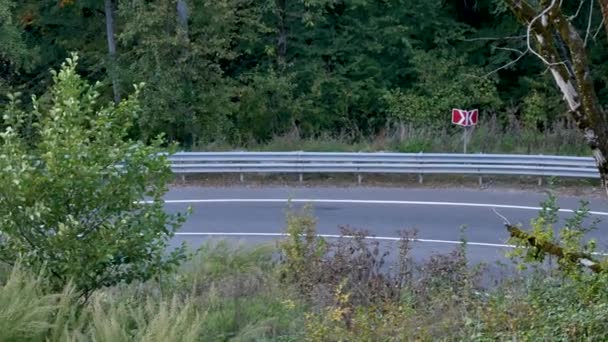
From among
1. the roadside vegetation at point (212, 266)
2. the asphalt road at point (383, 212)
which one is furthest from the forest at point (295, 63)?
the roadside vegetation at point (212, 266)

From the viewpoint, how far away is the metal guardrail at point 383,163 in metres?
18.3

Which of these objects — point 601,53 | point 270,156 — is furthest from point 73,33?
point 601,53

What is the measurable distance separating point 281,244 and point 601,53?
1966 centimetres

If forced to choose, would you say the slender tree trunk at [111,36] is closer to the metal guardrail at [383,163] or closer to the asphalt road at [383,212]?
the metal guardrail at [383,163]

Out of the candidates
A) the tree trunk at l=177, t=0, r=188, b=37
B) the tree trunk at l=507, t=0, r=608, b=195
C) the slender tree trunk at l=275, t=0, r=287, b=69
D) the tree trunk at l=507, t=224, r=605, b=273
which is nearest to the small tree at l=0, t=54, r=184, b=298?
the tree trunk at l=507, t=224, r=605, b=273

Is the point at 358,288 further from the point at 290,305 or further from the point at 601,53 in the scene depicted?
the point at 601,53

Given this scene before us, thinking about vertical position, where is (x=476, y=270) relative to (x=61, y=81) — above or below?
below

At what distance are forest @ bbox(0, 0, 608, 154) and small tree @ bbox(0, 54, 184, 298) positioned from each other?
1468 cm

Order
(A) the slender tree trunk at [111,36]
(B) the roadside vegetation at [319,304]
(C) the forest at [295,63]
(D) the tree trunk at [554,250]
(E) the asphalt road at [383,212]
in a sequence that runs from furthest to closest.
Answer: (A) the slender tree trunk at [111,36] → (C) the forest at [295,63] → (E) the asphalt road at [383,212] → (B) the roadside vegetation at [319,304] → (D) the tree trunk at [554,250]

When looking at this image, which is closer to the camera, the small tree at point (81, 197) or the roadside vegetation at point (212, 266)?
the roadside vegetation at point (212, 266)

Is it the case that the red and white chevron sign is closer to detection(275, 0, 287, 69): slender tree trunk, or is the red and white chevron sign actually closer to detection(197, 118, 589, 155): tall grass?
detection(197, 118, 589, 155): tall grass

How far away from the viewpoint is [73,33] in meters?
28.4

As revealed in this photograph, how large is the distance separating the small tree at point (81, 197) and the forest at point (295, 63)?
14.7m

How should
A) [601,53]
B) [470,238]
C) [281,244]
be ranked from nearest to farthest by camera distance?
Answer: [281,244]
[470,238]
[601,53]
